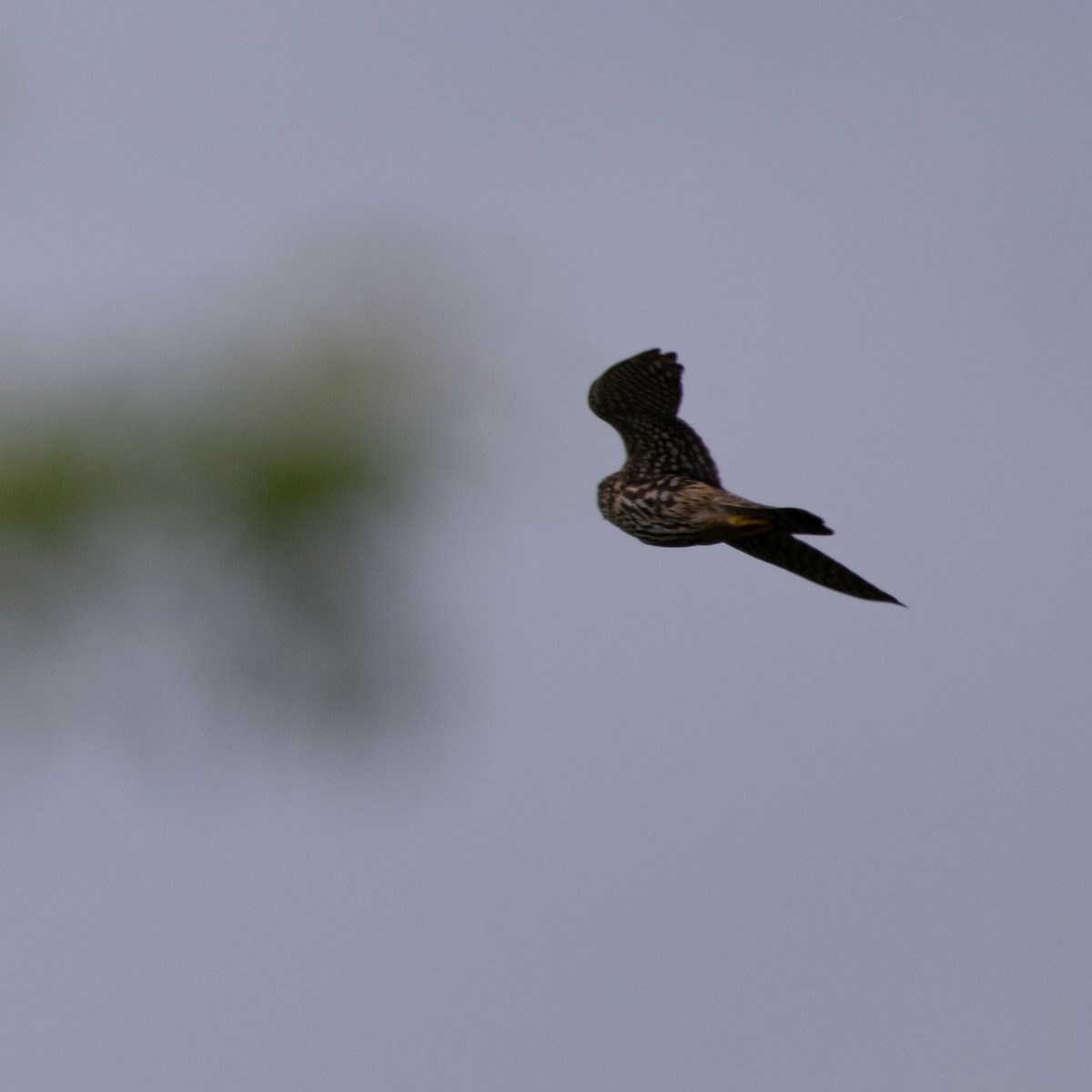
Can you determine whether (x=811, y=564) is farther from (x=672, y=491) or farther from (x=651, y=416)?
(x=651, y=416)

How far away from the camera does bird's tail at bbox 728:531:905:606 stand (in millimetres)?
7246

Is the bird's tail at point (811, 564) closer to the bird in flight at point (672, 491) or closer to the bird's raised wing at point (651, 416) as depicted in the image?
the bird in flight at point (672, 491)

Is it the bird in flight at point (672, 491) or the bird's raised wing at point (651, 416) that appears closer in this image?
the bird in flight at point (672, 491)

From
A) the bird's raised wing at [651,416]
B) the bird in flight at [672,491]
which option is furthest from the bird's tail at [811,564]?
the bird's raised wing at [651,416]

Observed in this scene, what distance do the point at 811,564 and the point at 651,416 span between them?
124 cm

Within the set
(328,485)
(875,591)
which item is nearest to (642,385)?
(875,591)

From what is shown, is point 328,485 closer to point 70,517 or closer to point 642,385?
point 70,517

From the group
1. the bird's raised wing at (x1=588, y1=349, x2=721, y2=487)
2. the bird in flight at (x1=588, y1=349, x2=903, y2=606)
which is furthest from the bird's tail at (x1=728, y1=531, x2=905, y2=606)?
the bird's raised wing at (x1=588, y1=349, x2=721, y2=487)

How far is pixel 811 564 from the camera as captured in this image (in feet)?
24.2

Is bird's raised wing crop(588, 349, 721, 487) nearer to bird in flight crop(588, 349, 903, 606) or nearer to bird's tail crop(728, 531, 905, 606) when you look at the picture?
bird in flight crop(588, 349, 903, 606)

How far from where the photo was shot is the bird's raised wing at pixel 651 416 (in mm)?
7895

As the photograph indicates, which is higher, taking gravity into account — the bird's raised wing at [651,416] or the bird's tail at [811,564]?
the bird's raised wing at [651,416]

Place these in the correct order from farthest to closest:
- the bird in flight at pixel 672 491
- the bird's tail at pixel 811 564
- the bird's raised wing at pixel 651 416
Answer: the bird's raised wing at pixel 651 416 → the bird's tail at pixel 811 564 → the bird in flight at pixel 672 491

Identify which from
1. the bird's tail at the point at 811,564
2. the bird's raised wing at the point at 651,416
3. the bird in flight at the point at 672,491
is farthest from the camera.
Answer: the bird's raised wing at the point at 651,416
